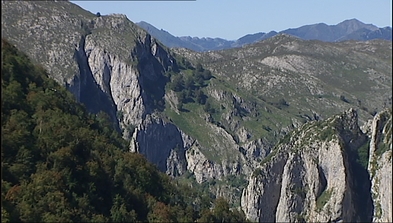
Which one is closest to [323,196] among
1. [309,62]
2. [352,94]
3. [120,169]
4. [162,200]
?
[162,200]

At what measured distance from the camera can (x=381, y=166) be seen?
62.2 metres

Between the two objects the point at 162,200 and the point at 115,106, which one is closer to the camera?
the point at 162,200

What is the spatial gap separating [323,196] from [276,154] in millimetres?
8103

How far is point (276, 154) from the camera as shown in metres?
71.4

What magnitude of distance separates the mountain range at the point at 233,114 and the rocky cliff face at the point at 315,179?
0.39ft

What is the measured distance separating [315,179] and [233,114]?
66.7 meters

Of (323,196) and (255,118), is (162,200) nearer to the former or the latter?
(323,196)

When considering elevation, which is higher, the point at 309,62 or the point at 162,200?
the point at 309,62

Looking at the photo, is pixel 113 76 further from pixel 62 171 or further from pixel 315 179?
pixel 62 171

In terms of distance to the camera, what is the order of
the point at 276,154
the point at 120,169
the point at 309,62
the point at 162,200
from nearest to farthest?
the point at 120,169 → the point at 162,200 → the point at 276,154 → the point at 309,62

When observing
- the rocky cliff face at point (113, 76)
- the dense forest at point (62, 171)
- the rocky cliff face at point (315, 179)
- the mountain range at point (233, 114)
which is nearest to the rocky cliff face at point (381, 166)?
the mountain range at point (233, 114)

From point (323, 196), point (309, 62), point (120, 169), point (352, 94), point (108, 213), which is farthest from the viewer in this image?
point (309, 62)

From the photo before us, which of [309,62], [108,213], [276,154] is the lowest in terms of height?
[108,213]

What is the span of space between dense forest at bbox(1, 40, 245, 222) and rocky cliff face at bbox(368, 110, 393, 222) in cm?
2172
